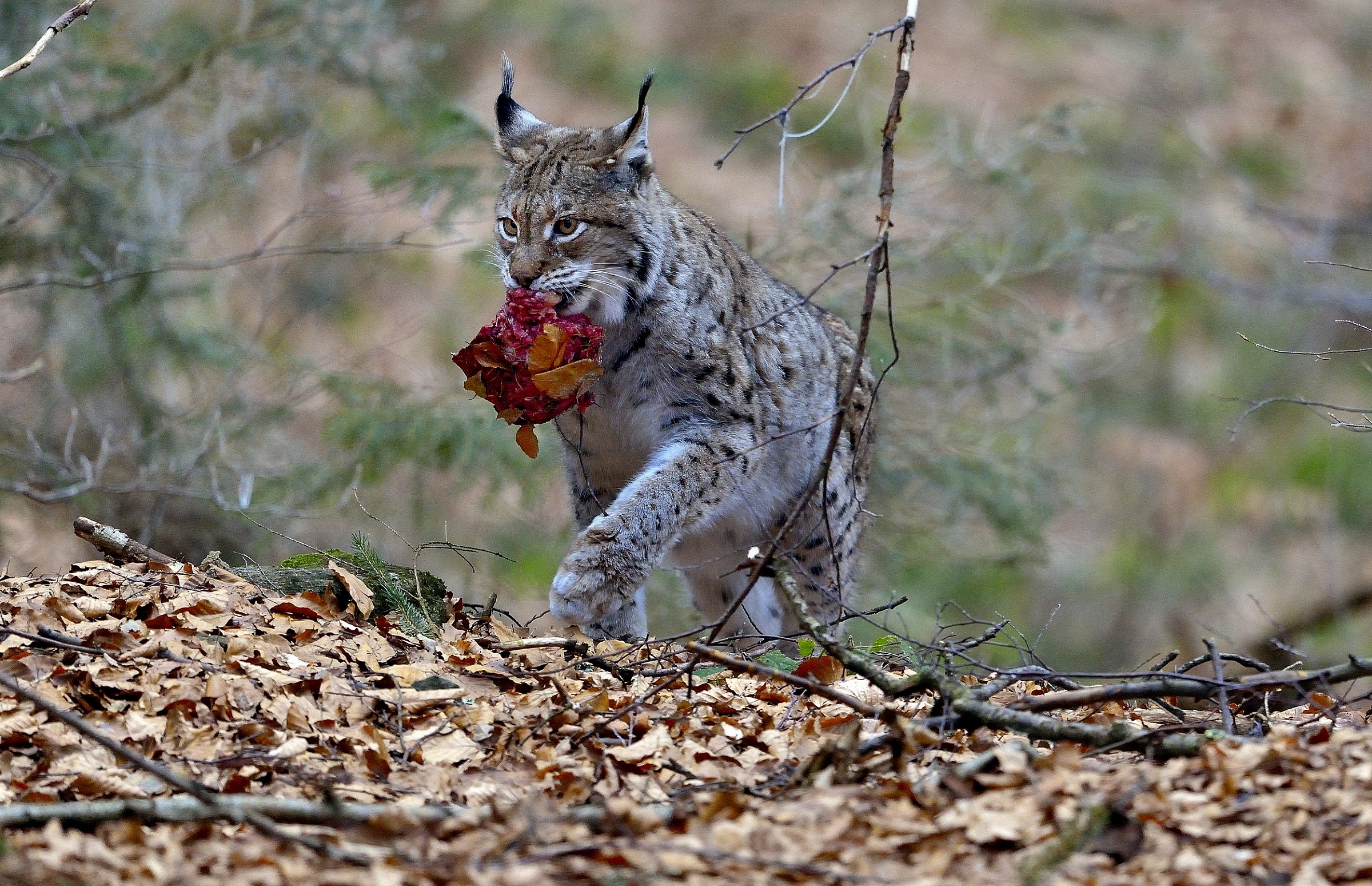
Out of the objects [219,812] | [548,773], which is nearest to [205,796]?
[219,812]

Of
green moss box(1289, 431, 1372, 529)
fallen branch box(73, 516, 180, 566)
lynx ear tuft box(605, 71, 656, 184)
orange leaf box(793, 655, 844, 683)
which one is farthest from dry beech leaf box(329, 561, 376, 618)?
green moss box(1289, 431, 1372, 529)

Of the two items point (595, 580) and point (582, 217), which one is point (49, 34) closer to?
→ point (582, 217)

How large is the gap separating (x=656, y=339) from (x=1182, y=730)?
116 inches

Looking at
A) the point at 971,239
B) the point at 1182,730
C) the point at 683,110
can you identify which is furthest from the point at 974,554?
the point at 683,110

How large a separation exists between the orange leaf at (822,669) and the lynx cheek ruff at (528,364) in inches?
51.3

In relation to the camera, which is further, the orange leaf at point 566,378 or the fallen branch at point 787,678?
the orange leaf at point 566,378

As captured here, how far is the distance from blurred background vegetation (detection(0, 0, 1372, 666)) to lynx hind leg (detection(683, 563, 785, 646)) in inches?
92.2

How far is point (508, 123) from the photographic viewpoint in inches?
254

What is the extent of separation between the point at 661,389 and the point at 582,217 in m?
0.84

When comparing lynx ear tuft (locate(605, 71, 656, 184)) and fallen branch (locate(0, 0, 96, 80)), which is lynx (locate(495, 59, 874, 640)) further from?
fallen branch (locate(0, 0, 96, 80))

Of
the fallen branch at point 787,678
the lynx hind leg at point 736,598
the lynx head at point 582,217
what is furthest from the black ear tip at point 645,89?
the fallen branch at point 787,678

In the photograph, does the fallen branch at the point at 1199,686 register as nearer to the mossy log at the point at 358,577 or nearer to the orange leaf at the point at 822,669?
the orange leaf at the point at 822,669

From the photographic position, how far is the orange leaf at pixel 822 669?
5102 mm

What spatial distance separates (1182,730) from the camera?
4.00 meters
